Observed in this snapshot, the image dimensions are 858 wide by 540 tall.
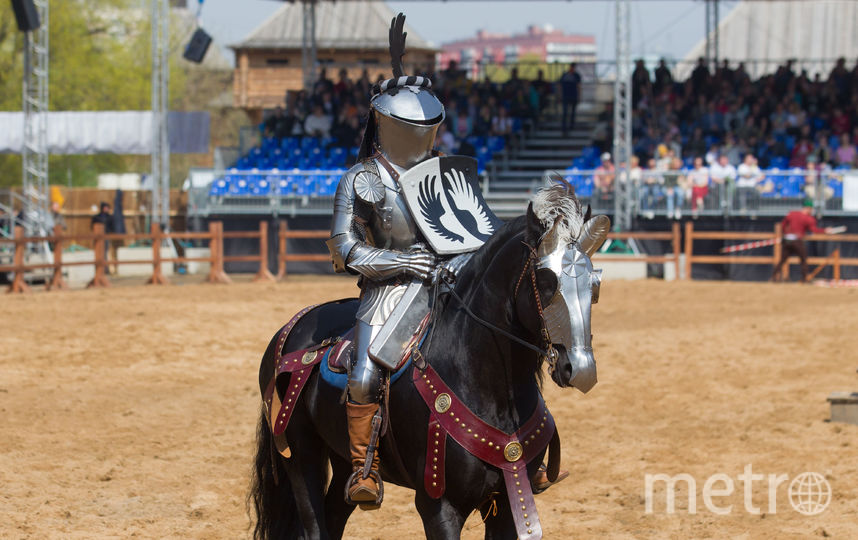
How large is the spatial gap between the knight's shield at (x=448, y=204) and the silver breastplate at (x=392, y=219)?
0.08 meters

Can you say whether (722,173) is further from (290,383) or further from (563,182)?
(563,182)

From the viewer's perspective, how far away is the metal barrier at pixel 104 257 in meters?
17.8

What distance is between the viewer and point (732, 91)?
26.4 m

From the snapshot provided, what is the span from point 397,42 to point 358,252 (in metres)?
1.05

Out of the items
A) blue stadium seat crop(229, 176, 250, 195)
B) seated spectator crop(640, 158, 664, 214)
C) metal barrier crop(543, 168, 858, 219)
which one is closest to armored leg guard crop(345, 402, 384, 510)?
metal barrier crop(543, 168, 858, 219)

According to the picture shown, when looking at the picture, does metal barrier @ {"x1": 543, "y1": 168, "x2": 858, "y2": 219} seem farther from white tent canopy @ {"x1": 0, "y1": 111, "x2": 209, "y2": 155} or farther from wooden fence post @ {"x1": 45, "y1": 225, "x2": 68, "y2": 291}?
wooden fence post @ {"x1": 45, "y1": 225, "x2": 68, "y2": 291}

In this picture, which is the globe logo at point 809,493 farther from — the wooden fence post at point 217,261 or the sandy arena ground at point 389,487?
the wooden fence post at point 217,261

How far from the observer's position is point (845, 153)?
22578 mm

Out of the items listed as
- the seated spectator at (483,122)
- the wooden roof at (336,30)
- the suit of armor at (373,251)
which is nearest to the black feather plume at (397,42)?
the suit of armor at (373,251)

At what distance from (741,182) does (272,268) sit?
32.6ft

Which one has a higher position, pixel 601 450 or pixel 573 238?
pixel 573 238

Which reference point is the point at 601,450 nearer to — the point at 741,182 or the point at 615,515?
the point at 615,515

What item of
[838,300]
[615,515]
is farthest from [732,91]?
[615,515]

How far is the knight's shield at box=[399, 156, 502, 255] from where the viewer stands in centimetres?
441
